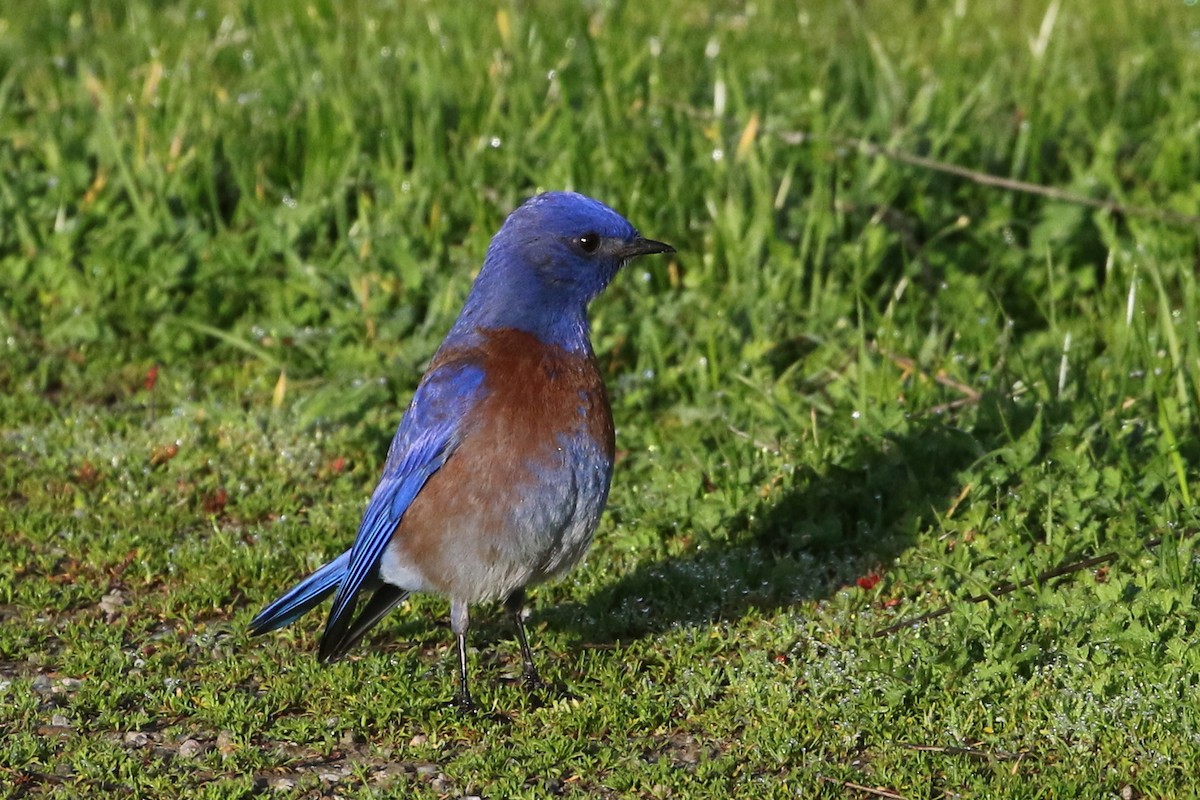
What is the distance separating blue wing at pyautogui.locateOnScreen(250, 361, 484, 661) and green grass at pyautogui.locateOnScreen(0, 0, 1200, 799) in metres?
0.16

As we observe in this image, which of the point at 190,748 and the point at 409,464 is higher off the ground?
the point at 409,464

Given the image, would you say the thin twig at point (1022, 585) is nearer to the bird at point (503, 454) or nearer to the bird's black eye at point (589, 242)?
the bird at point (503, 454)

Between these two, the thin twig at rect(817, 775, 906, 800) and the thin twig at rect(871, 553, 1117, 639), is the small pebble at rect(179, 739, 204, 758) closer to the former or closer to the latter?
the thin twig at rect(817, 775, 906, 800)

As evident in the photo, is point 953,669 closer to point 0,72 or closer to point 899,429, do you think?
point 899,429

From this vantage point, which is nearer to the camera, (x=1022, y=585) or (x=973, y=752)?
(x=973, y=752)

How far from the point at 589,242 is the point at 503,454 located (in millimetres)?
692

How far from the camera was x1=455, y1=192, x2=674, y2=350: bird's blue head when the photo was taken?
15.4 feet

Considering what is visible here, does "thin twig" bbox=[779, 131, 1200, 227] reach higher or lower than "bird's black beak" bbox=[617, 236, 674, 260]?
lower

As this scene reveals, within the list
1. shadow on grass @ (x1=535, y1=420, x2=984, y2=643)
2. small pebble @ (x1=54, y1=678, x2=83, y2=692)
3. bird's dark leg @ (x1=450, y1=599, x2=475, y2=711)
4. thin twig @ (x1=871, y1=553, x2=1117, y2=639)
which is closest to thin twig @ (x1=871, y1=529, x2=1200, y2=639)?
thin twig @ (x1=871, y1=553, x2=1117, y2=639)

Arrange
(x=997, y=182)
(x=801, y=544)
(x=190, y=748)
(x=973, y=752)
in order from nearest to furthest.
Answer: (x=973, y=752)
(x=190, y=748)
(x=801, y=544)
(x=997, y=182)

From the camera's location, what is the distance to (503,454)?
445 cm

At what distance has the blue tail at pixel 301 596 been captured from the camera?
15.4 feet

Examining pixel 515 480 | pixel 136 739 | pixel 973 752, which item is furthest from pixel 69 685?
pixel 973 752

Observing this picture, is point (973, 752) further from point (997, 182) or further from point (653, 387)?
point (997, 182)
